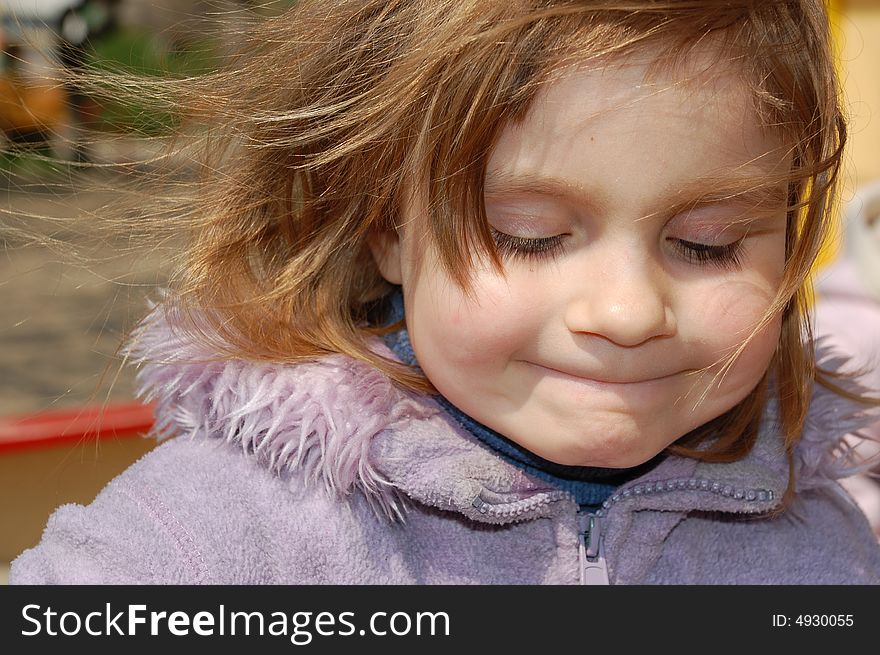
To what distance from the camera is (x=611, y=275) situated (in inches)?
27.1

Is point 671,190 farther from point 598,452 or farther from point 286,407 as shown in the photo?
point 286,407

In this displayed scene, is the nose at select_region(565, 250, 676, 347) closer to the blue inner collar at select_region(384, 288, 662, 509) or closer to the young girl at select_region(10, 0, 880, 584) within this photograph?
the young girl at select_region(10, 0, 880, 584)

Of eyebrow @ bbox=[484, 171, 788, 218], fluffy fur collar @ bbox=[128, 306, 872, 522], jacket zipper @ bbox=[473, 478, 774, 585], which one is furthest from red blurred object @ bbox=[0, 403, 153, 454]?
eyebrow @ bbox=[484, 171, 788, 218]

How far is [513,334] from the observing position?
28.3 inches

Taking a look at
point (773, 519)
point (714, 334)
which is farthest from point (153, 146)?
point (773, 519)

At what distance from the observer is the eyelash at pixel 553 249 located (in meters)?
0.71

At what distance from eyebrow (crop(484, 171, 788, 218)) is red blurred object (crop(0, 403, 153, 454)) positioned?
81 centimetres

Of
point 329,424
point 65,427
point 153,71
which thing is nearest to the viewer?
point 329,424

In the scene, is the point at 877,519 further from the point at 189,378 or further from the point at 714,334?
the point at 189,378

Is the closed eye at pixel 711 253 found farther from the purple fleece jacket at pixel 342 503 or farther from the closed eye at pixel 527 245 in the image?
the purple fleece jacket at pixel 342 503

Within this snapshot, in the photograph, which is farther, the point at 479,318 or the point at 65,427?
the point at 65,427

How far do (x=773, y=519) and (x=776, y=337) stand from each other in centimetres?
21

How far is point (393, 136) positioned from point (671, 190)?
0.20m

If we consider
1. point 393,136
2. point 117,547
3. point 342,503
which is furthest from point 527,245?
point 117,547
